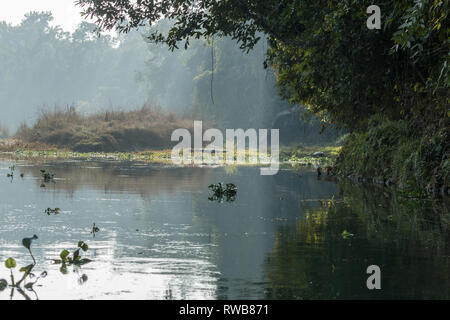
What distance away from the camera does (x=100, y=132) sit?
1903 inches

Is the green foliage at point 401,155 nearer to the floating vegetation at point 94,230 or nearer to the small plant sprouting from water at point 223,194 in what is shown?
the small plant sprouting from water at point 223,194

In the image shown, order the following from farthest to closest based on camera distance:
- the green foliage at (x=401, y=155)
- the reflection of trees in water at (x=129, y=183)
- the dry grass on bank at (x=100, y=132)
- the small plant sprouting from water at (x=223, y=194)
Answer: the dry grass on bank at (x=100, y=132)
the reflection of trees in water at (x=129, y=183)
the green foliage at (x=401, y=155)
the small plant sprouting from water at (x=223, y=194)

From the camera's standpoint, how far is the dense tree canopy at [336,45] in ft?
43.4

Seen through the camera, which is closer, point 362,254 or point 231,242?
point 362,254

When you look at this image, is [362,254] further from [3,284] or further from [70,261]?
[3,284]

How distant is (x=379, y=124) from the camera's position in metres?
20.8

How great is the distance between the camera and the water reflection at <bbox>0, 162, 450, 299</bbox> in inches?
248

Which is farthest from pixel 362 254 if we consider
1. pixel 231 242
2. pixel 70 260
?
pixel 70 260

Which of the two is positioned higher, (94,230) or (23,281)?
(94,230)

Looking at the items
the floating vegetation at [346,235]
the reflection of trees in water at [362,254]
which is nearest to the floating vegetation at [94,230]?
the reflection of trees in water at [362,254]

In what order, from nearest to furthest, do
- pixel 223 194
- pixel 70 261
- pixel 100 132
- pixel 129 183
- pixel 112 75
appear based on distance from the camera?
pixel 70 261, pixel 223 194, pixel 129 183, pixel 100 132, pixel 112 75

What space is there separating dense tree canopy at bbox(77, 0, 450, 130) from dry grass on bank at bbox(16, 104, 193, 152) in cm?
2919

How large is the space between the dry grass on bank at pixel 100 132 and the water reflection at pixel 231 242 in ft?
101

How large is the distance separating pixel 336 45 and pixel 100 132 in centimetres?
3608
